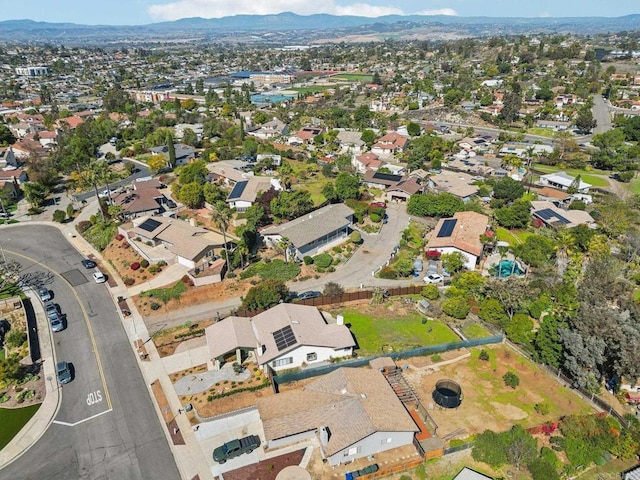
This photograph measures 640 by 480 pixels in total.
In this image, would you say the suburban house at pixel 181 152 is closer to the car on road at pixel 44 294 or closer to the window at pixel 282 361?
the car on road at pixel 44 294

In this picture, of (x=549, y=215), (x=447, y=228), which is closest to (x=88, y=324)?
(x=447, y=228)

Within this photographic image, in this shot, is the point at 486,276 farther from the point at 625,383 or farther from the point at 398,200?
the point at 398,200

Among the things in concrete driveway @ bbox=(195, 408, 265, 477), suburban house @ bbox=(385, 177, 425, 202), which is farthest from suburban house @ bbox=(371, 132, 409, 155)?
concrete driveway @ bbox=(195, 408, 265, 477)

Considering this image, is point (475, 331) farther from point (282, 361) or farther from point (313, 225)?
point (313, 225)

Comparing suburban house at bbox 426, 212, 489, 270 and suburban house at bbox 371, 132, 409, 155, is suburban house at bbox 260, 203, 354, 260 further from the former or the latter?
suburban house at bbox 371, 132, 409, 155

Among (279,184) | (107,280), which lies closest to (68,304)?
(107,280)

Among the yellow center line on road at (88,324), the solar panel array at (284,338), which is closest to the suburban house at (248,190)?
the yellow center line on road at (88,324)
